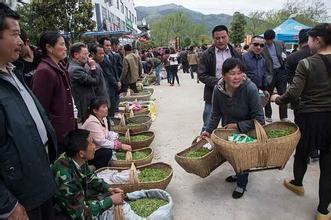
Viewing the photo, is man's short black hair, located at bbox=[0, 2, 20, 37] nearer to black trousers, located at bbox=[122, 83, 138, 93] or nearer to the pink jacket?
the pink jacket

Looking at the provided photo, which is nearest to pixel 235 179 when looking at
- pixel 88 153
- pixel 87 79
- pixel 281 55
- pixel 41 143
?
pixel 88 153

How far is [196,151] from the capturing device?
412 cm

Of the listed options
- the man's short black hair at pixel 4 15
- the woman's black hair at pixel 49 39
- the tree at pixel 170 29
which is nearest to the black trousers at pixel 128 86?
the woman's black hair at pixel 49 39

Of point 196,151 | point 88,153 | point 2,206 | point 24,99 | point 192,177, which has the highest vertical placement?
point 24,99

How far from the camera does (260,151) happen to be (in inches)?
128

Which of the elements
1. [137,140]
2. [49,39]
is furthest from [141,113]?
[49,39]

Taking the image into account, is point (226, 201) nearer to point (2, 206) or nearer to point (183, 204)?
point (183, 204)

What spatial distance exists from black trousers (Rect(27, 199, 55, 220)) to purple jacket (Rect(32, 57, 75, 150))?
1.11 m

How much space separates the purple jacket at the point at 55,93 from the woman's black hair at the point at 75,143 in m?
0.47

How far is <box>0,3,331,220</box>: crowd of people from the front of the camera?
6.06 ft

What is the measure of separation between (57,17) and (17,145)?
31.9ft

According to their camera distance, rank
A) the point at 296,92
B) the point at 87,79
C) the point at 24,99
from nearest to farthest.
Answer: the point at 24,99 < the point at 296,92 < the point at 87,79

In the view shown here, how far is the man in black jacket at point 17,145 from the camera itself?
1.77 meters

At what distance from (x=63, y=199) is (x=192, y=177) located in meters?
2.20
